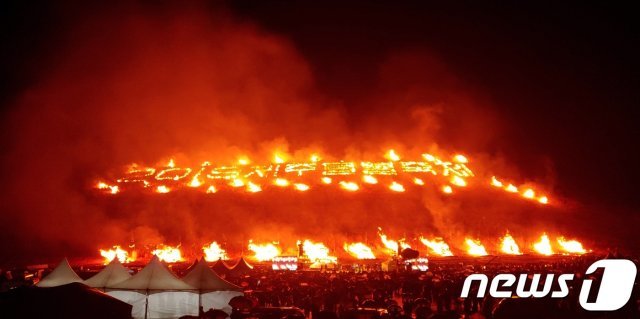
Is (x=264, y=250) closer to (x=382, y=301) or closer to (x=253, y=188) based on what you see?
(x=253, y=188)

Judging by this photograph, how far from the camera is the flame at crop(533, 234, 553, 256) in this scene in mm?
56562

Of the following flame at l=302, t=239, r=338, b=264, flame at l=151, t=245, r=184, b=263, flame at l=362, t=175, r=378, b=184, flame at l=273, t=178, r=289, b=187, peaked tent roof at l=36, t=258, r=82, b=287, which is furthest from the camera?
flame at l=273, t=178, r=289, b=187

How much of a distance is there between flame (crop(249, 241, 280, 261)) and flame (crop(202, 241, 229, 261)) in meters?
3.18

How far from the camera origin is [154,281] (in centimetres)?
1594

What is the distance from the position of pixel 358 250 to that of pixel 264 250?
10552mm

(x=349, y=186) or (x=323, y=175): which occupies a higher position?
(x=323, y=175)

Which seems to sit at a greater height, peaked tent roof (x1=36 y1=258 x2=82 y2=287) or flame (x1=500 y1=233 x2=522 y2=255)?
flame (x1=500 y1=233 x2=522 y2=255)

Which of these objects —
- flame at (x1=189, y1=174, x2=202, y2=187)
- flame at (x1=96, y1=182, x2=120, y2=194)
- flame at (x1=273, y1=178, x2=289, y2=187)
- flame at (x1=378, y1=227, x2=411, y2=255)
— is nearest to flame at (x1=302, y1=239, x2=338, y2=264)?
flame at (x1=378, y1=227, x2=411, y2=255)

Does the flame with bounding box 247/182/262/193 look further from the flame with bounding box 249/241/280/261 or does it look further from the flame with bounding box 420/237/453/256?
the flame with bounding box 420/237/453/256

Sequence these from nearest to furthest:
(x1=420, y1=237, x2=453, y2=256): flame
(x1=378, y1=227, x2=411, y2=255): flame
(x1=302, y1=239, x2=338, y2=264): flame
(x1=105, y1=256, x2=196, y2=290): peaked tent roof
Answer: (x1=105, y1=256, x2=196, y2=290): peaked tent roof
(x1=302, y1=239, x2=338, y2=264): flame
(x1=420, y1=237, x2=453, y2=256): flame
(x1=378, y1=227, x2=411, y2=255): flame

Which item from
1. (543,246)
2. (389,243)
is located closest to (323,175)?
(389,243)

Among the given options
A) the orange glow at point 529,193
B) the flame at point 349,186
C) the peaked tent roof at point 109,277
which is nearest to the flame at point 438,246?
the flame at point 349,186

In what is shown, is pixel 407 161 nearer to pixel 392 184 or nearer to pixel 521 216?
Answer: pixel 392 184

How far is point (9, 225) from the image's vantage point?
65750 millimetres
